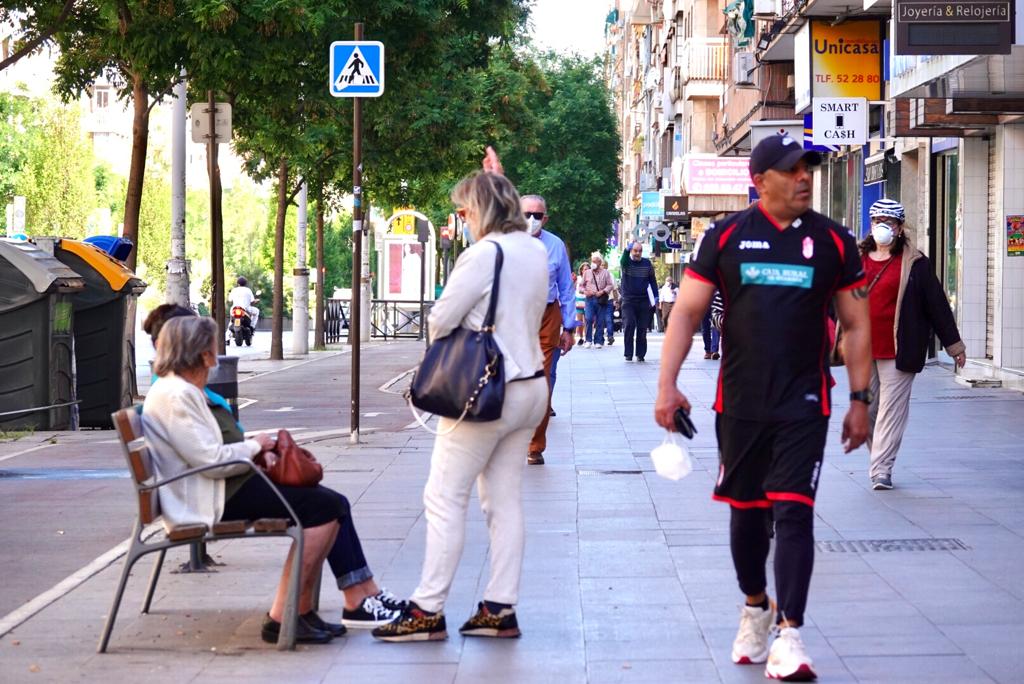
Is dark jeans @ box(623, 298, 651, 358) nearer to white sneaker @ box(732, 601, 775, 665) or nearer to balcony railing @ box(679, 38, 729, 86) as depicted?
white sneaker @ box(732, 601, 775, 665)

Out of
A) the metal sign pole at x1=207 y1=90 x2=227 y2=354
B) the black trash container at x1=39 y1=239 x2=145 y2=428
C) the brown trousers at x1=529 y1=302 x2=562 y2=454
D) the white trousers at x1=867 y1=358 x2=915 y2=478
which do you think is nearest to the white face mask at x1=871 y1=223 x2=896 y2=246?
the white trousers at x1=867 y1=358 x2=915 y2=478

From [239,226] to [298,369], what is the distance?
6950 cm

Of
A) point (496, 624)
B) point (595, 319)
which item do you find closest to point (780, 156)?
point (496, 624)

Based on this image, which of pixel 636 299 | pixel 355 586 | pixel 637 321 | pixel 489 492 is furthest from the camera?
pixel 636 299

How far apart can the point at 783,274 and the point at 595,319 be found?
28.5m

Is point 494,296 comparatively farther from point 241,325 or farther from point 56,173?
point 56,173

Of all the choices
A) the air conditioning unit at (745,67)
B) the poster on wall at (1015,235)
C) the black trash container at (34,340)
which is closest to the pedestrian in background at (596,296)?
the air conditioning unit at (745,67)

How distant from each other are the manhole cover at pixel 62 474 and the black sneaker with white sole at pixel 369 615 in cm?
555

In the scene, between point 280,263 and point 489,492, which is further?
point 280,263

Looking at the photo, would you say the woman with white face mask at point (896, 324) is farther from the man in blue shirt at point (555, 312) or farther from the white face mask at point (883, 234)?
the man in blue shirt at point (555, 312)

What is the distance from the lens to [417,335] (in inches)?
1871

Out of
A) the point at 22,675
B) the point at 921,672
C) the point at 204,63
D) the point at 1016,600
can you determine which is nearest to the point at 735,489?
the point at 921,672

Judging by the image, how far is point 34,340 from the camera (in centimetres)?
1547

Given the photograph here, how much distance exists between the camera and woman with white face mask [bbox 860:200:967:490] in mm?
10945
